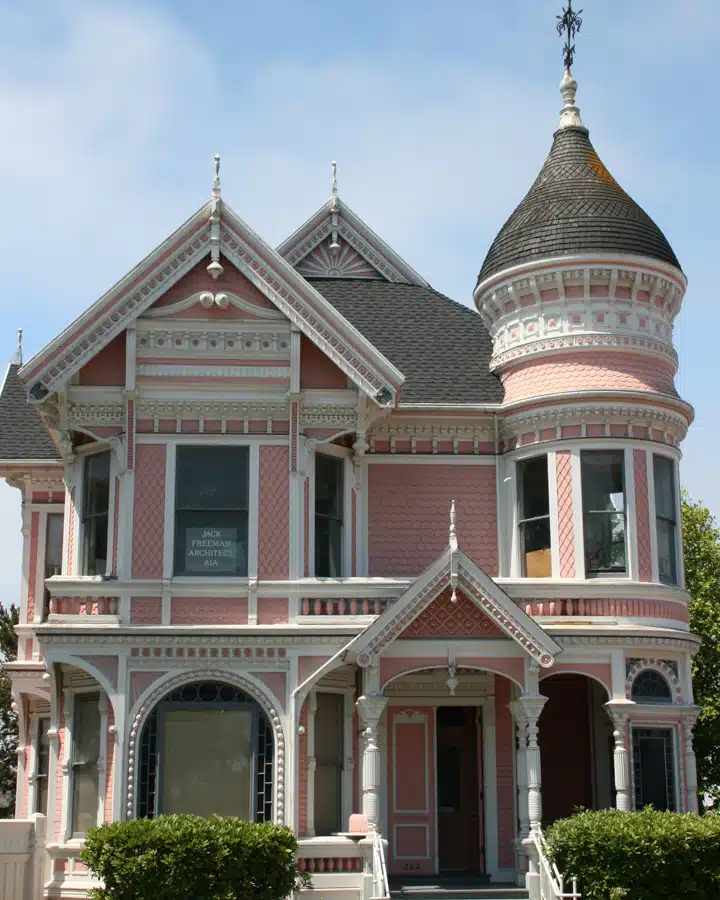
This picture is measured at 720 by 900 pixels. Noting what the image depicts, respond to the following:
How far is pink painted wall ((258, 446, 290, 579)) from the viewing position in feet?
66.5

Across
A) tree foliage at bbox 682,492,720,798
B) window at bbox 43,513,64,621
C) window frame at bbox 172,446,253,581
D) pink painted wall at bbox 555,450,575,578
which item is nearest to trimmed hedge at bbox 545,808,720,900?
pink painted wall at bbox 555,450,575,578

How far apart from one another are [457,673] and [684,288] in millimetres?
7370

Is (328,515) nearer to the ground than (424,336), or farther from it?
nearer to the ground

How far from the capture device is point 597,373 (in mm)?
21750

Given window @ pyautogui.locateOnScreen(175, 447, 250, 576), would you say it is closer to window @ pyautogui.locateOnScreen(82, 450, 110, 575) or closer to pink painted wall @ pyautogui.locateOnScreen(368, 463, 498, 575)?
window @ pyautogui.locateOnScreen(82, 450, 110, 575)

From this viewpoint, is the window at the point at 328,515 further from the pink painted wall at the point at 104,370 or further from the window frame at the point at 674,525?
the window frame at the point at 674,525

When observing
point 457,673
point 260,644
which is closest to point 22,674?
point 260,644

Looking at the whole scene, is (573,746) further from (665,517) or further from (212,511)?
(212,511)

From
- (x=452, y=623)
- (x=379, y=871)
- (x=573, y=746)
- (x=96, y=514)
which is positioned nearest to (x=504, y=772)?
(x=573, y=746)

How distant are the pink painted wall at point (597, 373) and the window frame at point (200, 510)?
4.58 m

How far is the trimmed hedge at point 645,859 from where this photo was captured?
55.8ft

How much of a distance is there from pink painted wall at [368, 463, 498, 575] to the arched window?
9.85 feet

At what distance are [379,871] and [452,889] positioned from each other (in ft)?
6.70

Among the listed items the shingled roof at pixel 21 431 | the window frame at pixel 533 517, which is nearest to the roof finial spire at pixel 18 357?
the shingled roof at pixel 21 431
